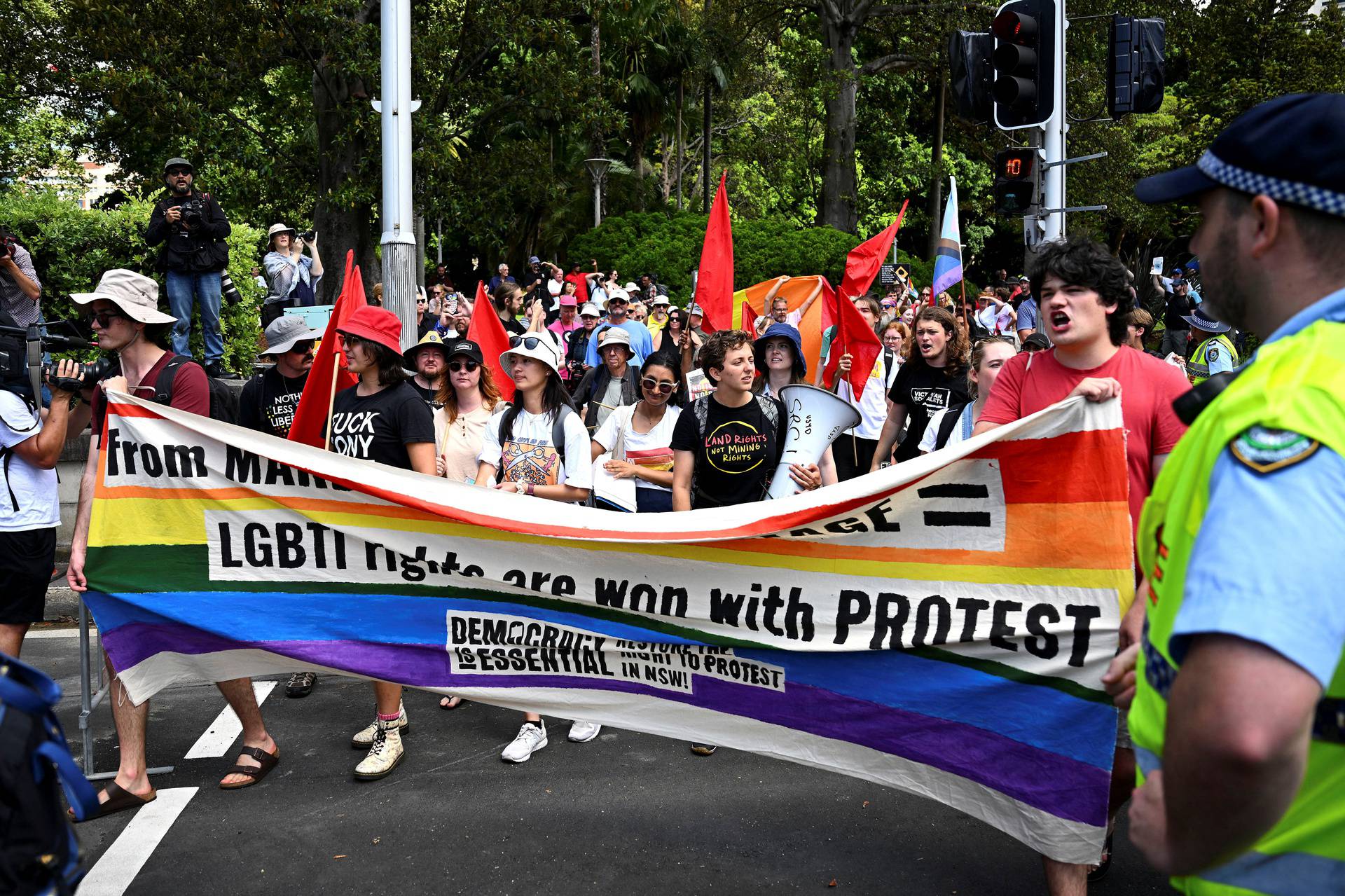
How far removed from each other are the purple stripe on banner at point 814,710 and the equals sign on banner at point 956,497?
641 millimetres

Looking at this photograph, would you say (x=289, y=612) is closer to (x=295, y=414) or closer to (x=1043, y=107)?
(x=295, y=414)

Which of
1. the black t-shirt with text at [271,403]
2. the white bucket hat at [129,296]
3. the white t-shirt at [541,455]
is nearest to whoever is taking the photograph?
the white bucket hat at [129,296]

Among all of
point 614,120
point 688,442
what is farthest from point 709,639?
point 614,120

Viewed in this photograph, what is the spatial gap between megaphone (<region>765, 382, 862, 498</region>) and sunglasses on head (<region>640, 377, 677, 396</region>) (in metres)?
0.72

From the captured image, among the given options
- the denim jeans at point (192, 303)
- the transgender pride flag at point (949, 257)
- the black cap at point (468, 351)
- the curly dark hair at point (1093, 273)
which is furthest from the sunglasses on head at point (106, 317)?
the transgender pride flag at point (949, 257)

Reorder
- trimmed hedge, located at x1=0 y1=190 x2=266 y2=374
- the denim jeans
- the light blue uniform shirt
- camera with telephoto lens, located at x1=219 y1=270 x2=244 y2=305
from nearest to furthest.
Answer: the light blue uniform shirt, the denim jeans, camera with telephoto lens, located at x1=219 y1=270 x2=244 y2=305, trimmed hedge, located at x1=0 y1=190 x2=266 y2=374

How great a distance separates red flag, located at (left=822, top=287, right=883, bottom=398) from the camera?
9914 millimetres

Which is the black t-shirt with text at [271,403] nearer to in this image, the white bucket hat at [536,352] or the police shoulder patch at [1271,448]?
the white bucket hat at [536,352]

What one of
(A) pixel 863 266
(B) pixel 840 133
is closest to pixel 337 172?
(A) pixel 863 266

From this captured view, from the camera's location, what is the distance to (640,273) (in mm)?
24875

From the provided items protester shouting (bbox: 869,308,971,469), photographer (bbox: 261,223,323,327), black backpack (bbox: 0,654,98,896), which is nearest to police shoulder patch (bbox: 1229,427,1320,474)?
black backpack (bbox: 0,654,98,896)

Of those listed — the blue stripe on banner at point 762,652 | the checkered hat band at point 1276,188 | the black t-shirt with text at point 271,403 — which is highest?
the checkered hat band at point 1276,188

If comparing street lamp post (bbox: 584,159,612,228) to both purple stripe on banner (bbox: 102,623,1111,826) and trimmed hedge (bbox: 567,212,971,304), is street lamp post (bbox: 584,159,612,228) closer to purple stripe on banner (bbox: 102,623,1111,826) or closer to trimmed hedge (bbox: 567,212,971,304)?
trimmed hedge (bbox: 567,212,971,304)

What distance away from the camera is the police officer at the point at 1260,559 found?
1.33 m
